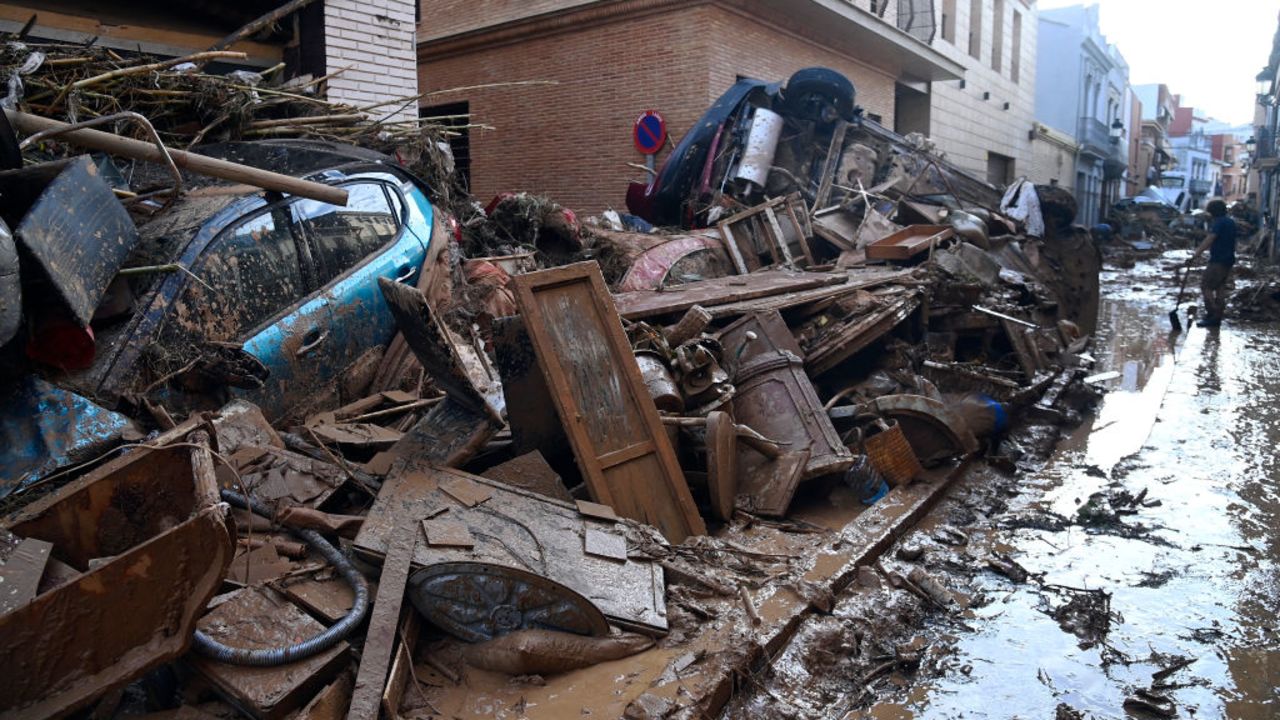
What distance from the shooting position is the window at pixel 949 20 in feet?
77.1

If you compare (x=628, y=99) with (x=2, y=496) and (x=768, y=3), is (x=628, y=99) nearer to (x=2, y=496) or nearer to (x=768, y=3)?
(x=768, y=3)

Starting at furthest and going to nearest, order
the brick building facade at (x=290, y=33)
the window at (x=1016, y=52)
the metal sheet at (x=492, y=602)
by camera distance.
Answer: the window at (x=1016, y=52) < the brick building facade at (x=290, y=33) < the metal sheet at (x=492, y=602)

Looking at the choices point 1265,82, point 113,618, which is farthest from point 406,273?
point 1265,82

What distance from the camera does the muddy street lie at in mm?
3482

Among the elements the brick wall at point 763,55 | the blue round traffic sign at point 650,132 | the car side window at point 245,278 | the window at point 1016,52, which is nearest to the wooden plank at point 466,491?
the car side window at point 245,278

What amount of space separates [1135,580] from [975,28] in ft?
81.3

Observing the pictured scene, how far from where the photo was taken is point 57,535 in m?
3.10

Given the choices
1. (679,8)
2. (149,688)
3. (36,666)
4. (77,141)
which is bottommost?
(149,688)

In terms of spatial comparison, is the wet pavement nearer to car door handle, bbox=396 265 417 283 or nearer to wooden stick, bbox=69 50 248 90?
car door handle, bbox=396 265 417 283

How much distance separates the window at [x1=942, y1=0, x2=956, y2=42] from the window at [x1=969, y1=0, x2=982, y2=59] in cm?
188

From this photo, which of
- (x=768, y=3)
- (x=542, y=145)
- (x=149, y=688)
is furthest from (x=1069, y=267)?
(x=149, y=688)

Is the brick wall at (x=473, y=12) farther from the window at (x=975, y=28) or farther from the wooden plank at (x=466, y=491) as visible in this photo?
the window at (x=975, y=28)

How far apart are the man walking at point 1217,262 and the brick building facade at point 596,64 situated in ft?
24.3

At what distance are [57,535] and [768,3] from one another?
1454 centimetres
